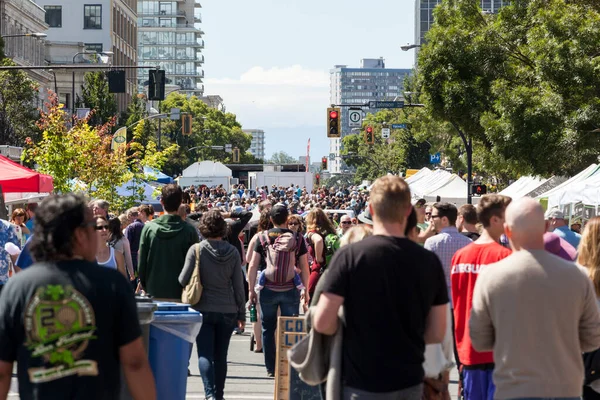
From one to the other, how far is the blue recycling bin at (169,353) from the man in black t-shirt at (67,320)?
2803 mm

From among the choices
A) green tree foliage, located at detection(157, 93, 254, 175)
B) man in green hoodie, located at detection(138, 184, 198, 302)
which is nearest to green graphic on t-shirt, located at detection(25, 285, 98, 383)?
man in green hoodie, located at detection(138, 184, 198, 302)

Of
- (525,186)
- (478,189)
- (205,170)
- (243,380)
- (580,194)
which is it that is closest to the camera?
(243,380)

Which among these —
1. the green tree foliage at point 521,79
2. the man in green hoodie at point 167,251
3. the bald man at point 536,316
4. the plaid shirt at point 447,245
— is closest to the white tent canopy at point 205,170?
the green tree foliage at point 521,79

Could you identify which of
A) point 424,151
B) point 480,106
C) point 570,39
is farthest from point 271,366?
point 424,151

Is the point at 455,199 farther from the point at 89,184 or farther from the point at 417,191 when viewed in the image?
the point at 89,184

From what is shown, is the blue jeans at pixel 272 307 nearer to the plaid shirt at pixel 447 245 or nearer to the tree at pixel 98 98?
the plaid shirt at pixel 447 245

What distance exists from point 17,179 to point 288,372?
920 cm

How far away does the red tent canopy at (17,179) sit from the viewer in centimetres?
1616

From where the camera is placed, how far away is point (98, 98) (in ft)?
219

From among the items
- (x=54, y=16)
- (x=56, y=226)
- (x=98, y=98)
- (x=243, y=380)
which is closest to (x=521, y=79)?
(x=243, y=380)

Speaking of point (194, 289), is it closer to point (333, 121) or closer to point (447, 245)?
point (447, 245)

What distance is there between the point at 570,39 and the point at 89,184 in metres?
11.5

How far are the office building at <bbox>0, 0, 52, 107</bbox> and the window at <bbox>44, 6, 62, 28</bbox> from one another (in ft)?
123

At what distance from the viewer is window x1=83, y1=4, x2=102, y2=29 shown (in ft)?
354
